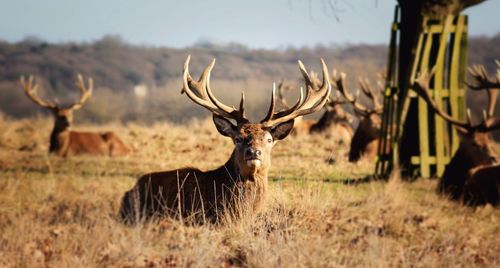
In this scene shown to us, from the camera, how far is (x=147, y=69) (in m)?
85.1

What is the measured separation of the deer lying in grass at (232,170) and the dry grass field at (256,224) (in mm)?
274

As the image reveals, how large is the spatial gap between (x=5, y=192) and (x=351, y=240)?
18.9 feet

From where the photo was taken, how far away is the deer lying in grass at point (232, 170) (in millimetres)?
7590

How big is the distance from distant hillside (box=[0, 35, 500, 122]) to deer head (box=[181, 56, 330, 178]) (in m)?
32.5

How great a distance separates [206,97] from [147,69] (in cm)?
7805

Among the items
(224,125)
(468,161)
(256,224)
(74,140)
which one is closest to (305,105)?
(224,125)

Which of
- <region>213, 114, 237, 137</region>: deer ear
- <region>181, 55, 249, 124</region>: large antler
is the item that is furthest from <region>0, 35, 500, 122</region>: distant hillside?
<region>213, 114, 237, 137</region>: deer ear

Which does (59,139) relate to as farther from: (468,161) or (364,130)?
(468,161)

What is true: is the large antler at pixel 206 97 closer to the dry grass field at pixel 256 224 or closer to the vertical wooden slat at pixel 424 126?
the dry grass field at pixel 256 224

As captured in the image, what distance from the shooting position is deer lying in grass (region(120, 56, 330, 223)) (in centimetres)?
759

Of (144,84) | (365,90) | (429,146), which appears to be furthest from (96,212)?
(144,84)

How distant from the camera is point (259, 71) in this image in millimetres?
90625

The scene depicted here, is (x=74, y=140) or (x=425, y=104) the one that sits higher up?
(x=425, y=104)

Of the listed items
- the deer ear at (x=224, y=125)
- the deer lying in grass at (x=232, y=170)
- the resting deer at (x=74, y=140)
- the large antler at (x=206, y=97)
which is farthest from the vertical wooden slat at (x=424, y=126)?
the resting deer at (x=74, y=140)
